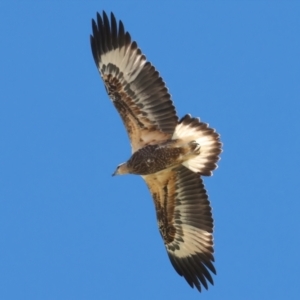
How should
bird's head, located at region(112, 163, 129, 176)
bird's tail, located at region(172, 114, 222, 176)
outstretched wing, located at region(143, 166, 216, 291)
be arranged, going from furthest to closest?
outstretched wing, located at region(143, 166, 216, 291) < bird's head, located at region(112, 163, 129, 176) < bird's tail, located at region(172, 114, 222, 176)

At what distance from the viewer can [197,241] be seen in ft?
47.0

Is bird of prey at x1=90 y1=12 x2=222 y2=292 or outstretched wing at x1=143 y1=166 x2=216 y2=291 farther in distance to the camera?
outstretched wing at x1=143 y1=166 x2=216 y2=291

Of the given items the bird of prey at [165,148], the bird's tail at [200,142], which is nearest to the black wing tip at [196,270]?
the bird of prey at [165,148]

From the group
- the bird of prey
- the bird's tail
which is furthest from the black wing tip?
the bird's tail

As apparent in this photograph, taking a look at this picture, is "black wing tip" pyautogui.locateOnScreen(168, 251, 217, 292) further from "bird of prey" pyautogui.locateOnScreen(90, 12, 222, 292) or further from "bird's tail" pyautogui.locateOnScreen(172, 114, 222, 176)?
"bird's tail" pyautogui.locateOnScreen(172, 114, 222, 176)

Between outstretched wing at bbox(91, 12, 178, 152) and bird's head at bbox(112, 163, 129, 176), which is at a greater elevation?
outstretched wing at bbox(91, 12, 178, 152)

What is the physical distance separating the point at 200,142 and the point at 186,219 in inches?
56.0

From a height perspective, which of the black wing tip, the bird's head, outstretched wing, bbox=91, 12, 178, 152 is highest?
outstretched wing, bbox=91, 12, 178, 152

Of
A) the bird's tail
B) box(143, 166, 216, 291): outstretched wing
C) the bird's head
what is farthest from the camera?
box(143, 166, 216, 291): outstretched wing

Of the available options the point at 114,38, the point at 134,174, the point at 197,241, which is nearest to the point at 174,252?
the point at 197,241

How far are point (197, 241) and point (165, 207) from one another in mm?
702

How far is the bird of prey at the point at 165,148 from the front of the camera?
44.7 ft

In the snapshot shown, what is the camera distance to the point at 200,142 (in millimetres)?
13539

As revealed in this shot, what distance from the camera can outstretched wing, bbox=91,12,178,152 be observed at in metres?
13.8
